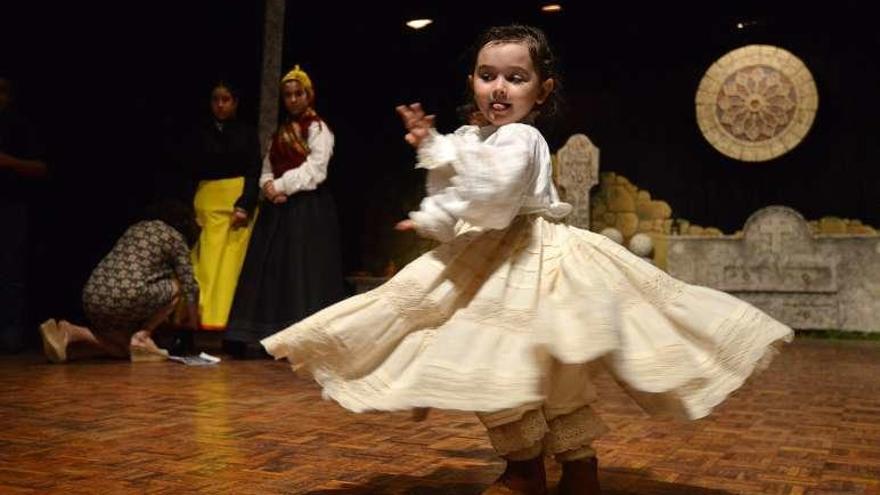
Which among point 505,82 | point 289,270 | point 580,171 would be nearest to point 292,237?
point 289,270

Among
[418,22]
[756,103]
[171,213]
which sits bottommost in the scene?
[171,213]

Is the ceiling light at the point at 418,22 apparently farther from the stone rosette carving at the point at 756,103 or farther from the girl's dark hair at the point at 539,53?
the girl's dark hair at the point at 539,53

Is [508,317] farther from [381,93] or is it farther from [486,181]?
[381,93]

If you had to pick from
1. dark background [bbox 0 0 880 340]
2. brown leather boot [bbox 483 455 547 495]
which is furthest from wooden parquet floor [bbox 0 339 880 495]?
dark background [bbox 0 0 880 340]

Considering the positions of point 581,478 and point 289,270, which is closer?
point 581,478

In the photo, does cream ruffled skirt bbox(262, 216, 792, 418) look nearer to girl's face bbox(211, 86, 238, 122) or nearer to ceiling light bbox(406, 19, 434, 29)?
girl's face bbox(211, 86, 238, 122)

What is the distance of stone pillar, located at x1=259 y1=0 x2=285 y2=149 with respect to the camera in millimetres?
6199

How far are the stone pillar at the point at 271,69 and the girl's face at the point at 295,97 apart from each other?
125 centimetres

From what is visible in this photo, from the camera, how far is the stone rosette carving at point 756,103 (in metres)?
8.37

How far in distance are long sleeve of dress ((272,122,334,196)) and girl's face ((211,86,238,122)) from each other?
0.67 metres

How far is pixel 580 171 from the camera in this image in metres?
8.98

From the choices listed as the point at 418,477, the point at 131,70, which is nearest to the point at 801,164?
the point at 131,70

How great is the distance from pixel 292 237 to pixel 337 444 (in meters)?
2.53

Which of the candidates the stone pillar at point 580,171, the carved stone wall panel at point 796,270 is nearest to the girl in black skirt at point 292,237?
the carved stone wall panel at point 796,270
